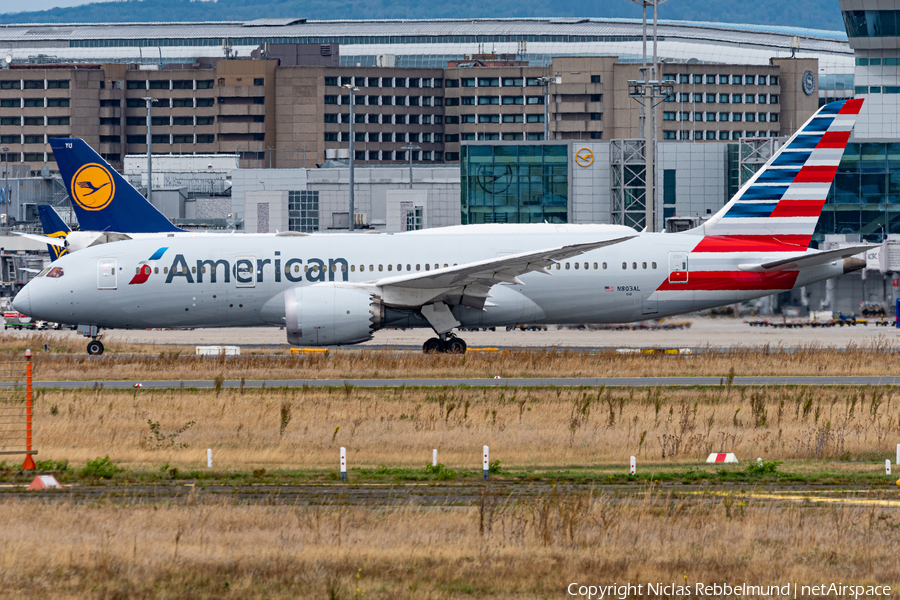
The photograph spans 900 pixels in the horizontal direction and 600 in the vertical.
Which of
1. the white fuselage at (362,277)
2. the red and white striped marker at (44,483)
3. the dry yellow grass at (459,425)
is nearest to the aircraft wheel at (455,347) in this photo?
the white fuselage at (362,277)

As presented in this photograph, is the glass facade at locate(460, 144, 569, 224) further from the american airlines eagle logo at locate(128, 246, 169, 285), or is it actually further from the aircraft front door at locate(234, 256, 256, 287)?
the american airlines eagle logo at locate(128, 246, 169, 285)

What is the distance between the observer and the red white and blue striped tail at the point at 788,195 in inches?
1558

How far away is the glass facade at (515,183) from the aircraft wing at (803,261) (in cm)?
3622

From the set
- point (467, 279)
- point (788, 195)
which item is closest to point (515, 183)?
point (788, 195)

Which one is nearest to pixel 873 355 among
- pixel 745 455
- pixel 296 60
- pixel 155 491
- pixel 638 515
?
pixel 745 455

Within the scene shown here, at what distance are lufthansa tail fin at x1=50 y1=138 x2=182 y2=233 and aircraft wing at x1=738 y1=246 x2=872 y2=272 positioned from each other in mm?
23600

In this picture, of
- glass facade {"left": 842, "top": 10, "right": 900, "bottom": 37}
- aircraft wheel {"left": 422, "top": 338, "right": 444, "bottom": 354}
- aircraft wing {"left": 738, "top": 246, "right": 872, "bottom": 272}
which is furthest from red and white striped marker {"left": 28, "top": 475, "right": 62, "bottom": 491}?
glass facade {"left": 842, "top": 10, "right": 900, "bottom": 37}

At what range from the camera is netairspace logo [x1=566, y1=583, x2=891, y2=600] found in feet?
38.4

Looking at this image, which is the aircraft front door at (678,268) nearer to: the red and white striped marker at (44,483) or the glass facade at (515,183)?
the red and white striped marker at (44,483)

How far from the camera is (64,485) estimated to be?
57.2ft

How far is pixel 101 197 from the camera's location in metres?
47.0

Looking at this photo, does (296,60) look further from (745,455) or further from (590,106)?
(745,455)

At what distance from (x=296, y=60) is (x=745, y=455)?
553 feet

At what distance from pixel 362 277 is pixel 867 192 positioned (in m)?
42.5
